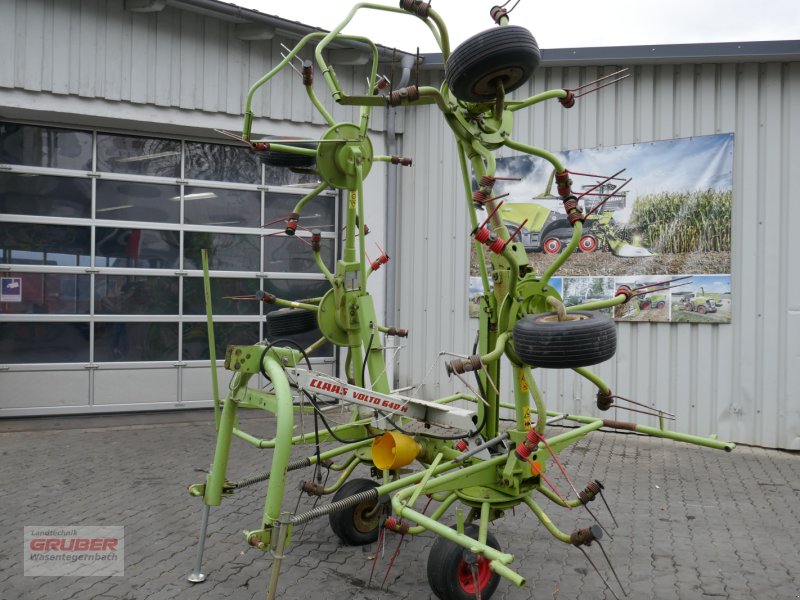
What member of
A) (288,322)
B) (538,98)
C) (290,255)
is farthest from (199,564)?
(290,255)

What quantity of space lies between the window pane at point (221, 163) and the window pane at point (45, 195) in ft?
3.94

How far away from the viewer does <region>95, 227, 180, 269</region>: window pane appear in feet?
26.3

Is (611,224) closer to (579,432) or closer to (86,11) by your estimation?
(579,432)

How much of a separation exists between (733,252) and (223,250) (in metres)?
5.73

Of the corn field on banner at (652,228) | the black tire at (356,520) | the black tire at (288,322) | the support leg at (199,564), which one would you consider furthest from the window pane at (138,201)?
the support leg at (199,564)

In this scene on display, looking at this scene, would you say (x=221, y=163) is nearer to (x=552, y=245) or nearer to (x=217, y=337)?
(x=217, y=337)

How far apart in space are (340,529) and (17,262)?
17.8 ft

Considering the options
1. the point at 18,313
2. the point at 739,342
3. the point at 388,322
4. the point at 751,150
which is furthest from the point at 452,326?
the point at 18,313

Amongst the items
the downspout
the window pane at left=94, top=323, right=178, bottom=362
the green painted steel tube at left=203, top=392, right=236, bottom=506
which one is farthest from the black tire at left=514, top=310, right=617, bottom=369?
the window pane at left=94, top=323, right=178, bottom=362

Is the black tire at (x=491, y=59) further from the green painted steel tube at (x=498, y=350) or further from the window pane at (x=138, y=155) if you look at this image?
the window pane at (x=138, y=155)

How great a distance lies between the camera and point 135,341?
8.16 meters

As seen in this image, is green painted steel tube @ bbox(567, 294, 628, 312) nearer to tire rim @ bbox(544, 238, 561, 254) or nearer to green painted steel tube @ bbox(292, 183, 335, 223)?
green painted steel tube @ bbox(292, 183, 335, 223)

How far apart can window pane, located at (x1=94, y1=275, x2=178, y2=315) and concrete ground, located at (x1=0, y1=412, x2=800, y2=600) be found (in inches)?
59.6

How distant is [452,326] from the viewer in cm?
836
